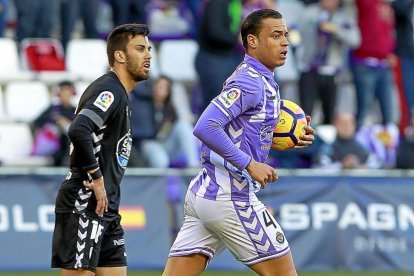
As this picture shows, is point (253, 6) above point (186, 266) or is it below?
above

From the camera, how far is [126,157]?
8.31 m

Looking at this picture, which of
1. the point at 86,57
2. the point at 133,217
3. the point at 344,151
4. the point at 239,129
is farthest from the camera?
the point at 86,57

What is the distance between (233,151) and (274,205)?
21.7 feet

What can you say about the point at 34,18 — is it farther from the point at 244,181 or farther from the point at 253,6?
the point at 244,181

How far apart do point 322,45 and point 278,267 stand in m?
9.89

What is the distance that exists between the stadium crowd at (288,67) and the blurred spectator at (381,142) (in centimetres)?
2

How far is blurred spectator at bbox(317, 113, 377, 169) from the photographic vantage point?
15633 mm

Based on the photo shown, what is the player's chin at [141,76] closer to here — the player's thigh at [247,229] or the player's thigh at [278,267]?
the player's thigh at [247,229]

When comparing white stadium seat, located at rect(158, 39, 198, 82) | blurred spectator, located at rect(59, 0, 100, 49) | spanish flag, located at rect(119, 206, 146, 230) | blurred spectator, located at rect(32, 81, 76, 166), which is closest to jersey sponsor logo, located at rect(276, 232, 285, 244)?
spanish flag, located at rect(119, 206, 146, 230)

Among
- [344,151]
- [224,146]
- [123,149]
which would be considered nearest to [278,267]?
[224,146]

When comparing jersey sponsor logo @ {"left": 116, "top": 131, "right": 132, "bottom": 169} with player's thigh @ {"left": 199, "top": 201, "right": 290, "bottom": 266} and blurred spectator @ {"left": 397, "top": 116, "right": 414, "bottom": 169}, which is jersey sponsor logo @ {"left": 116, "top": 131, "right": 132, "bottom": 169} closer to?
player's thigh @ {"left": 199, "top": 201, "right": 290, "bottom": 266}

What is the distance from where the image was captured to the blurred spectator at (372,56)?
58.1ft

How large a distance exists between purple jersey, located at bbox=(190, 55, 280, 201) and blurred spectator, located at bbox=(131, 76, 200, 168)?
7358mm

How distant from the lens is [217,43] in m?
16.5
